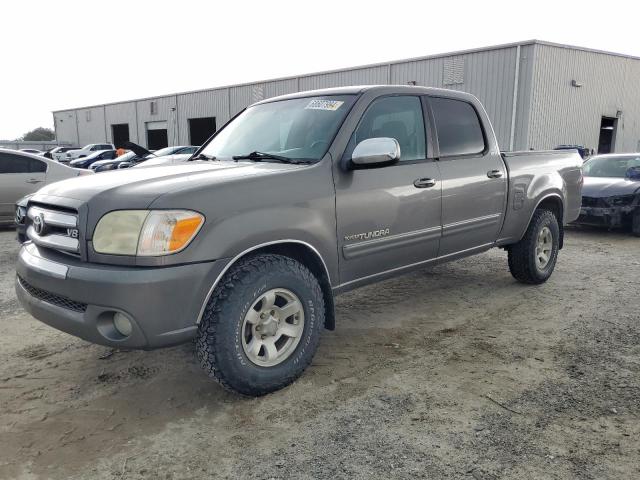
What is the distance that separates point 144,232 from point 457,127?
2930mm

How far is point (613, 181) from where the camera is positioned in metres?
9.17

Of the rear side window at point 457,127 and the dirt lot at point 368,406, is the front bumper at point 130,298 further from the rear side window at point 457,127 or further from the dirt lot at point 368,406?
the rear side window at point 457,127

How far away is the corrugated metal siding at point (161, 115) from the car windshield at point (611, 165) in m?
30.5

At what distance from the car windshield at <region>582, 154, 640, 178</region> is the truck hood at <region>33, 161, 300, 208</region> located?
26.9ft

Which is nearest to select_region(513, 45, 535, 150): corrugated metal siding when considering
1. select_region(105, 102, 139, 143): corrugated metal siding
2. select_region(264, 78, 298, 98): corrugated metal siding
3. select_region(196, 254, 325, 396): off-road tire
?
select_region(264, 78, 298, 98): corrugated metal siding

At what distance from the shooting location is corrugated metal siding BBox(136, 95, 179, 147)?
118 ft

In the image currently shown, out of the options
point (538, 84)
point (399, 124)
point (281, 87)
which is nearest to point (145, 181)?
point (399, 124)

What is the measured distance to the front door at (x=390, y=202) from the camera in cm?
343

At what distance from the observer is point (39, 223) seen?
302 centimetres

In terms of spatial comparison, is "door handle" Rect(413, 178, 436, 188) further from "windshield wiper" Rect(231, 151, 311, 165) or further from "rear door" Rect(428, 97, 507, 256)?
"windshield wiper" Rect(231, 151, 311, 165)

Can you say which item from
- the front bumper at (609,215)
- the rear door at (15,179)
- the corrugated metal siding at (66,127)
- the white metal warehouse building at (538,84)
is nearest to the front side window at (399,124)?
the front bumper at (609,215)

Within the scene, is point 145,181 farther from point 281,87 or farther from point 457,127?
point 281,87

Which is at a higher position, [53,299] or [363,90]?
[363,90]

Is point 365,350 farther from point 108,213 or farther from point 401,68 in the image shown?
point 401,68
